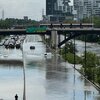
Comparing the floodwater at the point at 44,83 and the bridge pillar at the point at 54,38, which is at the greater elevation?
A: the floodwater at the point at 44,83

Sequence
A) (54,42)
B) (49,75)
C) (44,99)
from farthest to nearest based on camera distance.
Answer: (54,42), (49,75), (44,99)

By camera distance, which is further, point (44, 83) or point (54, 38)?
point (54, 38)

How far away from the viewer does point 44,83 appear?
36.7 metres

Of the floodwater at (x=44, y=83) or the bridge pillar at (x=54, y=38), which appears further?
the bridge pillar at (x=54, y=38)

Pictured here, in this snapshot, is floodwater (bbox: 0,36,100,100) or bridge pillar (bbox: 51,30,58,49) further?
bridge pillar (bbox: 51,30,58,49)

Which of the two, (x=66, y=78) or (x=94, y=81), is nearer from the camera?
(x=94, y=81)

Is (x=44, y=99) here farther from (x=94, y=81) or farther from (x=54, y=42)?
(x=54, y=42)

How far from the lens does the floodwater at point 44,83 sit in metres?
30.2

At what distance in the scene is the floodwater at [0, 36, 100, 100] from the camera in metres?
30.2

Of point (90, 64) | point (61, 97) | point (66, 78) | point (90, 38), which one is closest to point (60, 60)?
point (90, 64)

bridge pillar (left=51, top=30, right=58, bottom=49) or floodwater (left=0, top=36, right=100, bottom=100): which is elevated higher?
floodwater (left=0, top=36, right=100, bottom=100)

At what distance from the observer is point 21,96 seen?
29.3 metres

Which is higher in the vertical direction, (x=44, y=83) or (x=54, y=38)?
(x=44, y=83)

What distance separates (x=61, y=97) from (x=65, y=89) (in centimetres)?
391
